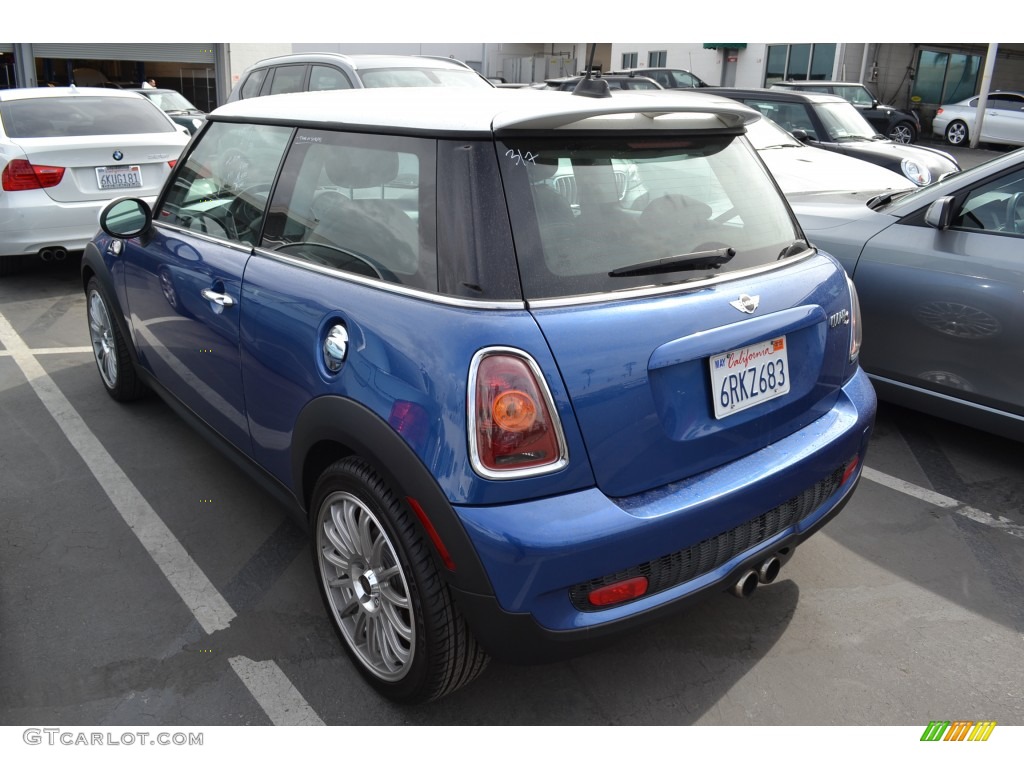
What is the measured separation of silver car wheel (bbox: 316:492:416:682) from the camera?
2342 millimetres

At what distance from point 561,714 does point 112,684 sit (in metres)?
1.34

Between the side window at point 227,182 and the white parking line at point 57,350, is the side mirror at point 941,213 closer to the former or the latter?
the side window at point 227,182

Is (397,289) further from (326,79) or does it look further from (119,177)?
(326,79)

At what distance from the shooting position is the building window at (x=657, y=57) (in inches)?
1356

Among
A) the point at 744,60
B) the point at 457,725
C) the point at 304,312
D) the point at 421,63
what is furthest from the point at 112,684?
the point at 744,60

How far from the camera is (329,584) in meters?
2.67

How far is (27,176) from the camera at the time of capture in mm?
6578

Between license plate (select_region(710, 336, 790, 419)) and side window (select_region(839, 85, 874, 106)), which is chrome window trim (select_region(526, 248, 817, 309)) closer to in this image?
license plate (select_region(710, 336, 790, 419))

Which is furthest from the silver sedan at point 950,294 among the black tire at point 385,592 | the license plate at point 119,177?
the license plate at point 119,177

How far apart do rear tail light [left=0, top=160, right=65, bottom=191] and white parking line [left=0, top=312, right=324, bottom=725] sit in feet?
6.61

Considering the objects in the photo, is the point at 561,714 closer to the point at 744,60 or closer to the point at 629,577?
the point at 629,577

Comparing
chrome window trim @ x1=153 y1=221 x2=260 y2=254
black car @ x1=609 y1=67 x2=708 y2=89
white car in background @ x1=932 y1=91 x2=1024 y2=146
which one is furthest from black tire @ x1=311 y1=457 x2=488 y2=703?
white car in background @ x1=932 y1=91 x2=1024 y2=146

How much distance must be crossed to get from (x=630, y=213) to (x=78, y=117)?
6512 mm

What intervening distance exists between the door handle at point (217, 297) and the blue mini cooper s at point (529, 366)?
0.02 m
